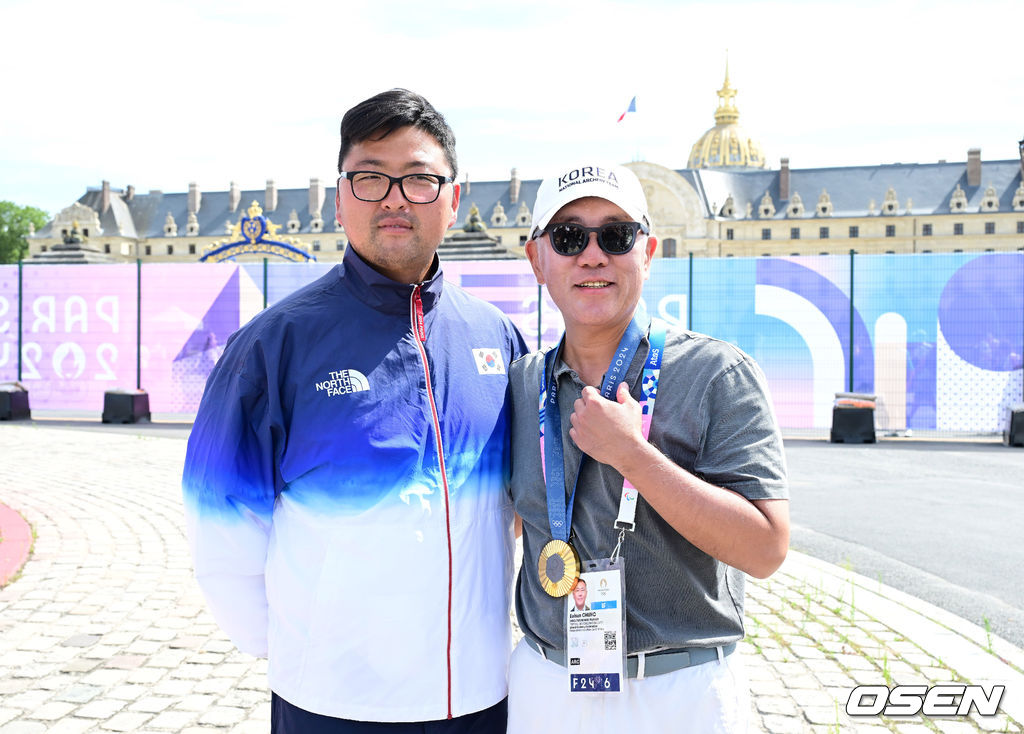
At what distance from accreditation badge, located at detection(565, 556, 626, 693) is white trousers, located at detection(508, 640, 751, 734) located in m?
0.05

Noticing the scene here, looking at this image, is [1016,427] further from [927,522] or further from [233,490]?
[233,490]

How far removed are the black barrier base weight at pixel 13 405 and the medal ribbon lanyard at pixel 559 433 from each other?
1824 cm

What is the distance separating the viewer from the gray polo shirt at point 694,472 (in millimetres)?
2029

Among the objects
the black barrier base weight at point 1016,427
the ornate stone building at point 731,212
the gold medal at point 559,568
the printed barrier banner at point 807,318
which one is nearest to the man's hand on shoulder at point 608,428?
the gold medal at point 559,568

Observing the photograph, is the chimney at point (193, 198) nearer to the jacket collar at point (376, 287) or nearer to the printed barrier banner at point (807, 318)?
the printed barrier banner at point (807, 318)

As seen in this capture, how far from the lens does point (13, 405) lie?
17516 mm

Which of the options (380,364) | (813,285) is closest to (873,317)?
(813,285)

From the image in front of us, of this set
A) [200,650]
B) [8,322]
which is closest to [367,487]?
[200,650]

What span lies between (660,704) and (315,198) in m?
104

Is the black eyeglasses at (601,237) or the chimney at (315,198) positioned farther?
the chimney at (315,198)

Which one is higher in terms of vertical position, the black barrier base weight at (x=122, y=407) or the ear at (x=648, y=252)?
the ear at (x=648, y=252)

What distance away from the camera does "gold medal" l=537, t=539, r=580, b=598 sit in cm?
207

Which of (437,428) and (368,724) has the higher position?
(437,428)

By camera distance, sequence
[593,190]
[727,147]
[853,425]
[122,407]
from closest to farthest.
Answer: [593,190]
[853,425]
[122,407]
[727,147]
